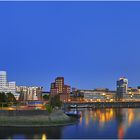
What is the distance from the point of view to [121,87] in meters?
161

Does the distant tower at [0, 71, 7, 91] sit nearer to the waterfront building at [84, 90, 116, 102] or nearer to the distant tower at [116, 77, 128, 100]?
the waterfront building at [84, 90, 116, 102]

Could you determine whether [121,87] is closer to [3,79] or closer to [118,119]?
[3,79]

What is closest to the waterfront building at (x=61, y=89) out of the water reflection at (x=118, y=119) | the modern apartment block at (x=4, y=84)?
the modern apartment block at (x=4, y=84)

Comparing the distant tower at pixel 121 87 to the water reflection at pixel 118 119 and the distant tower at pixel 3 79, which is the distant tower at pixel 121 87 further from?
the water reflection at pixel 118 119

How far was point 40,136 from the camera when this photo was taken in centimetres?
3086

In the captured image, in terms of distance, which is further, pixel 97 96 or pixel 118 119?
pixel 97 96

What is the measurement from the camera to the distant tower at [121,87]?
6216 inches

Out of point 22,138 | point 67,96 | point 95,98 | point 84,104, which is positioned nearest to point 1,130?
point 22,138

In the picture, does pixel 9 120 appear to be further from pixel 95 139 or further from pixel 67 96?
pixel 67 96

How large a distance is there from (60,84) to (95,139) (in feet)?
345

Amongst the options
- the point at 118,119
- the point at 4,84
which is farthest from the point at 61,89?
the point at 118,119

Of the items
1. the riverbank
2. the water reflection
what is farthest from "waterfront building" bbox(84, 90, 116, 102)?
the riverbank

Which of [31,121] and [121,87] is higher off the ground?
[121,87]

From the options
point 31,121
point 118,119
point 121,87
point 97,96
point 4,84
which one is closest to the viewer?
point 31,121
